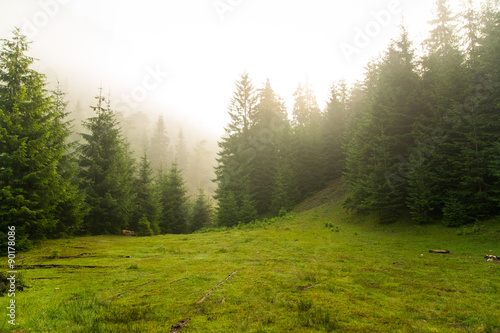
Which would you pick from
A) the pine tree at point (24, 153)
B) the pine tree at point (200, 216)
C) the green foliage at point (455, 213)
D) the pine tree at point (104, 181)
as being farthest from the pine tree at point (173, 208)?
the green foliage at point (455, 213)

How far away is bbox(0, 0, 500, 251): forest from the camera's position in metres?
14.3

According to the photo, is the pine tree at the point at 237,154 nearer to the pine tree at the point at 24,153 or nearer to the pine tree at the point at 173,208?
the pine tree at the point at 173,208

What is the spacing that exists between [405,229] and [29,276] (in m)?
20.7

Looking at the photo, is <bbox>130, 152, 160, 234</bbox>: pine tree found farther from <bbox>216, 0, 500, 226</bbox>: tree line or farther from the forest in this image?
<bbox>216, 0, 500, 226</bbox>: tree line

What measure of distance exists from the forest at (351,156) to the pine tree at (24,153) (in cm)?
7

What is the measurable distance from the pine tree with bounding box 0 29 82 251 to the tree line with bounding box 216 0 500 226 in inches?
801

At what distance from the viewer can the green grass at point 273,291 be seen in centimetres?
467

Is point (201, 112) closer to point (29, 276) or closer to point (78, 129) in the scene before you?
point (78, 129)

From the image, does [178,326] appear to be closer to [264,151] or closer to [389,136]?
[389,136]

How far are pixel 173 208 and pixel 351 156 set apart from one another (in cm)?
2717

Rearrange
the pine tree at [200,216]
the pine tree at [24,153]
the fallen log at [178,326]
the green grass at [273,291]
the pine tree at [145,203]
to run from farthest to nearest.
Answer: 1. the pine tree at [200,216]
2. the pine tree at [145,203]
3. the pine tree at [24,153]
4. the green grass at [273,291]
5. the fallen log at [178,326]

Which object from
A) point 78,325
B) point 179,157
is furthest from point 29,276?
point 179,157

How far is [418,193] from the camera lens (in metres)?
17.0

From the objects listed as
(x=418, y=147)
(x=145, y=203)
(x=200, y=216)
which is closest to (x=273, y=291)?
(x=418, y=147)
